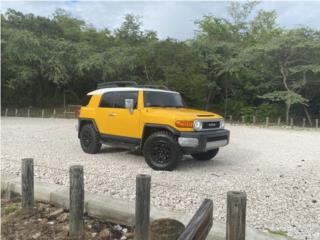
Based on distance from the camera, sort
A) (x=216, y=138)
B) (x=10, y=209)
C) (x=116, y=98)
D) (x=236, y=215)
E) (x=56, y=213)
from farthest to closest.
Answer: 1. (x=116, y=98)
2. (x=216, y=138)
3. (x=10, y=209)
4. (x=56, y=213)
5. (x=236, y=215)

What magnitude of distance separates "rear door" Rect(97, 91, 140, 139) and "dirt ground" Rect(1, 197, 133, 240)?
3337 mm

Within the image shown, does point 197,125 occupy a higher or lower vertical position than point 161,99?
lower

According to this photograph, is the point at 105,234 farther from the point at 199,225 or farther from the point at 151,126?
the point at 151,126

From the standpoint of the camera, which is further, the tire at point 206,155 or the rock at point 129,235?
the tire at point 206,155

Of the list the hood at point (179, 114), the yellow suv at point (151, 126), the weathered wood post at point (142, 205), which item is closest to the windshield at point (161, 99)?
the yellow suv at point (151, 126)

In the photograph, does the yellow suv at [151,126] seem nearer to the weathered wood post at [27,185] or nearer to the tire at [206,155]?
the tire at [206,155]

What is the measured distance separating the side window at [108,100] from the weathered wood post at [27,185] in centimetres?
406

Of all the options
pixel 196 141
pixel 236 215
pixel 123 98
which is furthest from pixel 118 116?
pixel 236 215

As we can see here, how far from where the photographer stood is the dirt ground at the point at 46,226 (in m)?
4.11

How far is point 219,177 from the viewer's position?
678cm

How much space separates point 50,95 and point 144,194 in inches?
1121

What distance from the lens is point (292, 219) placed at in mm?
4578

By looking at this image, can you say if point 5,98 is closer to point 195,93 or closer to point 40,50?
point 40,50

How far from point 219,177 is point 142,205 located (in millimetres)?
3474
